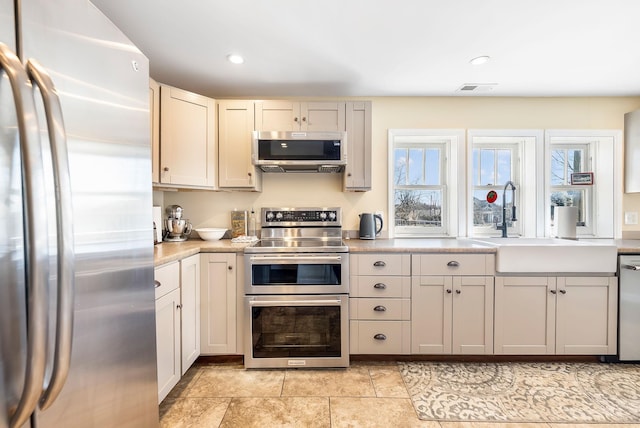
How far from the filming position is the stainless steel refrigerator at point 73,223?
1.88 ft

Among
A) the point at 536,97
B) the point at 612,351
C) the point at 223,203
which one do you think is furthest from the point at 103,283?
the point at 536,97

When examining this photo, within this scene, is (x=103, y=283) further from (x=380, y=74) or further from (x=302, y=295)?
(x=380, y=74)

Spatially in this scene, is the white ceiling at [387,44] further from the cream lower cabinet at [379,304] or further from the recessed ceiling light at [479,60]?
the cream lower cabinet at [379,304]

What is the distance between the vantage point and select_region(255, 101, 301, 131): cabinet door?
2434mm

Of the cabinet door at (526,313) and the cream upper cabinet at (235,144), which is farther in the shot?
the cream upper cabinet at (235,144)

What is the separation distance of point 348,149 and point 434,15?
1106mm

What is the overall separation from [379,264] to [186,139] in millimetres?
1803

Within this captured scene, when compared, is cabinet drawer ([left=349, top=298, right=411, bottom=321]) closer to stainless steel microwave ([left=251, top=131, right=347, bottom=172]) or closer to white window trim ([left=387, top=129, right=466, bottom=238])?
white window trim ([left=387, top=129, right=466, bottom=238])

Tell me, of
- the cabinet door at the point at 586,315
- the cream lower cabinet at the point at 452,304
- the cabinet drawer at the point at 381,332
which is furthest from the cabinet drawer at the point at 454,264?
the cabinet door at the point at 586,315

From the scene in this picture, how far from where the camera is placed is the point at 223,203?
2738 mm

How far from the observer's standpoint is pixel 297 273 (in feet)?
6.81

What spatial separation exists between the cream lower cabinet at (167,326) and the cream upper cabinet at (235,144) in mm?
938

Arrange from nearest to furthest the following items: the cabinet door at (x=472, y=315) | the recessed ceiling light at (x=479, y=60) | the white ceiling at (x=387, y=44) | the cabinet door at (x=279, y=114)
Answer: the white ceiling at (x=387, y=44) < the recessed ceiling light at (x=479, y=60) < the cabinet door at (x=472, y=315) < the cabinet door at (x=279, y=114)

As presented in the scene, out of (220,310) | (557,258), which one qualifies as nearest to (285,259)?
(220,310)
